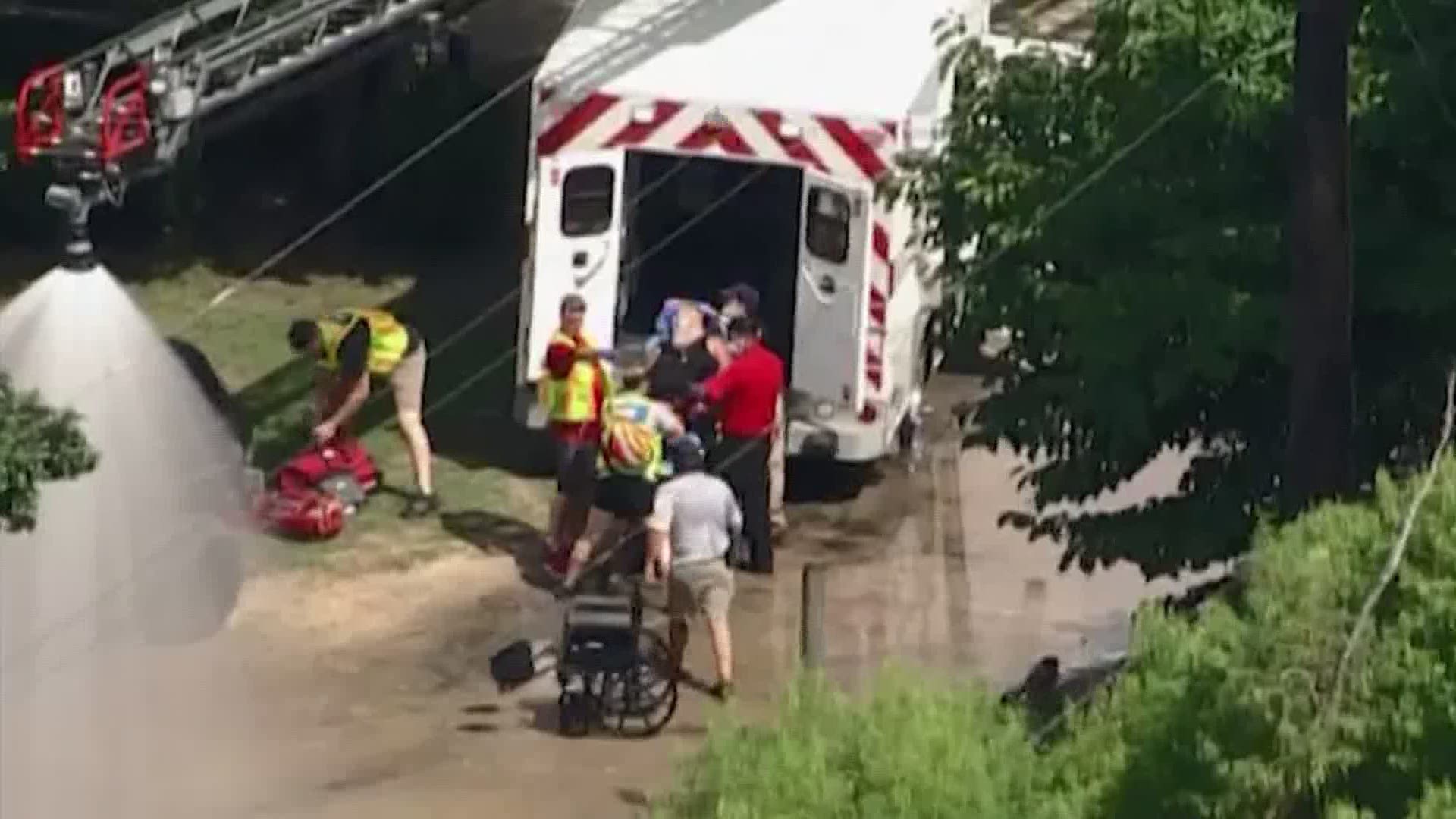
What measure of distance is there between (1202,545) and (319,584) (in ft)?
16.8

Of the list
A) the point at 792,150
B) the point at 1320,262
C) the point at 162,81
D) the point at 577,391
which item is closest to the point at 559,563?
the point at 577,391

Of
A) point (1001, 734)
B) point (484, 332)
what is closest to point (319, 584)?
point (484, 332)

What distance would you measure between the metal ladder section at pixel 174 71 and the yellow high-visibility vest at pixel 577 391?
2.24m

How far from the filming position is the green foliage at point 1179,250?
1050 centimetres

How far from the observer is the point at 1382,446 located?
1070 cm

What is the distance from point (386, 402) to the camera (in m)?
17.2

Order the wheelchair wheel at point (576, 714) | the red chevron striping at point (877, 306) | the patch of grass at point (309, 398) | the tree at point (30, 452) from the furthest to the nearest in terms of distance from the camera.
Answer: the red chevron striping at point (877, 306), the patch of grass at point (309, 398), the wheelchair wheel at point (576, 714), the tree at point (30, 452)

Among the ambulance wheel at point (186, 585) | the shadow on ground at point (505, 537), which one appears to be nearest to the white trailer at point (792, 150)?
the shadow on ground at point (505, 537)

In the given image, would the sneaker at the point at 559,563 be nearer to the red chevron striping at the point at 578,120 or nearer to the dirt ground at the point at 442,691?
the dirt ground at the point at 442,691

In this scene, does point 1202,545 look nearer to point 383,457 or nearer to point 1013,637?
point 1013,637

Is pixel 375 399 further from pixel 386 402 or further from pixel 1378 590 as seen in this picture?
pixel 1378 590

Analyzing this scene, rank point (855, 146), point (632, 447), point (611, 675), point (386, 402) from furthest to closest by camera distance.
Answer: point (386, 402), point (855, 146), point (632, 447), point (611, 675)

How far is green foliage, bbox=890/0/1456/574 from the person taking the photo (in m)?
10.5

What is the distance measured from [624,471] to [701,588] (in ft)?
4.27
